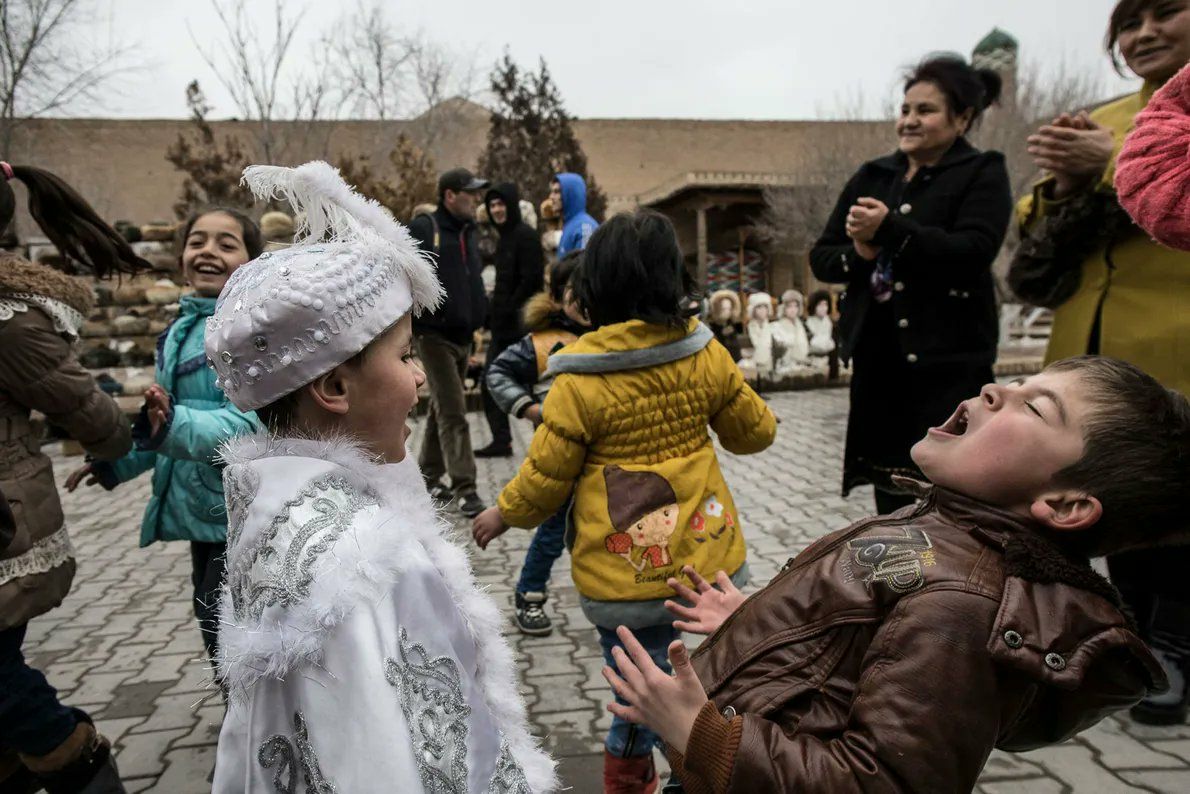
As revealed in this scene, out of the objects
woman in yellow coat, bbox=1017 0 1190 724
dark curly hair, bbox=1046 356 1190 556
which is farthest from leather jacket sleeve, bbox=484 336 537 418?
dark curly hair, bbox=1046 356 1190 556

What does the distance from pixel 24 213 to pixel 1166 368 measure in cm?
3047

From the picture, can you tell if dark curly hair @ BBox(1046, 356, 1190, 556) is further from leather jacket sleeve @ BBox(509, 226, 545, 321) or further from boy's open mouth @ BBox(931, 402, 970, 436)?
leather jacket sleeve @ BBox(509, 226, 545, 321)

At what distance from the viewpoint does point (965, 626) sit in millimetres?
1128

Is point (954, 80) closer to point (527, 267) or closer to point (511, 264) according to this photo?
point (527, 267)

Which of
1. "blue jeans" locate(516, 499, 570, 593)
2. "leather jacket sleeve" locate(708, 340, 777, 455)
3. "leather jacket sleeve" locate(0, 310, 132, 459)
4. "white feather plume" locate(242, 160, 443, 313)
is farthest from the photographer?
"blue jeans" locate(516, 499, 570, 593)

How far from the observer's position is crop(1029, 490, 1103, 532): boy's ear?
3.91 feet

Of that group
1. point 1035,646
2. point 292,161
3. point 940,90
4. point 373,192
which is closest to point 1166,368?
point 940,90

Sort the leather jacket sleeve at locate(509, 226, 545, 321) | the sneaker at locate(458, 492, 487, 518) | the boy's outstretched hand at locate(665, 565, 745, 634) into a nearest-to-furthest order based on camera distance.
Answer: the boy's outstretched hand at locate(665, 565, 745, 634) → the sneaker at locate(458, 492, 487, 518) → the leather jacket sleeve at locate(509, 226, 545, 321)

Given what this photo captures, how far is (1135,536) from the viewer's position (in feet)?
4.01

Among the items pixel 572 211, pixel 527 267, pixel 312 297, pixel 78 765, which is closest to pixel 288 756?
pixel 312 297

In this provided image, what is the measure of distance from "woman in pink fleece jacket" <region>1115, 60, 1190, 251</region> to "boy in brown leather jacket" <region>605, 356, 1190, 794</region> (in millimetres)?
751

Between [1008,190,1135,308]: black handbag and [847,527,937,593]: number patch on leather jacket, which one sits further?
[1008,190,1135,308]: black handbag

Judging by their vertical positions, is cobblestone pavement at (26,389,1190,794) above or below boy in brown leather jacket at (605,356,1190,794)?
below

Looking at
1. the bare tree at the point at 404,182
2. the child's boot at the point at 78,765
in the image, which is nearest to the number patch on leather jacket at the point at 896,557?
the child's boot at the point at 78,765
